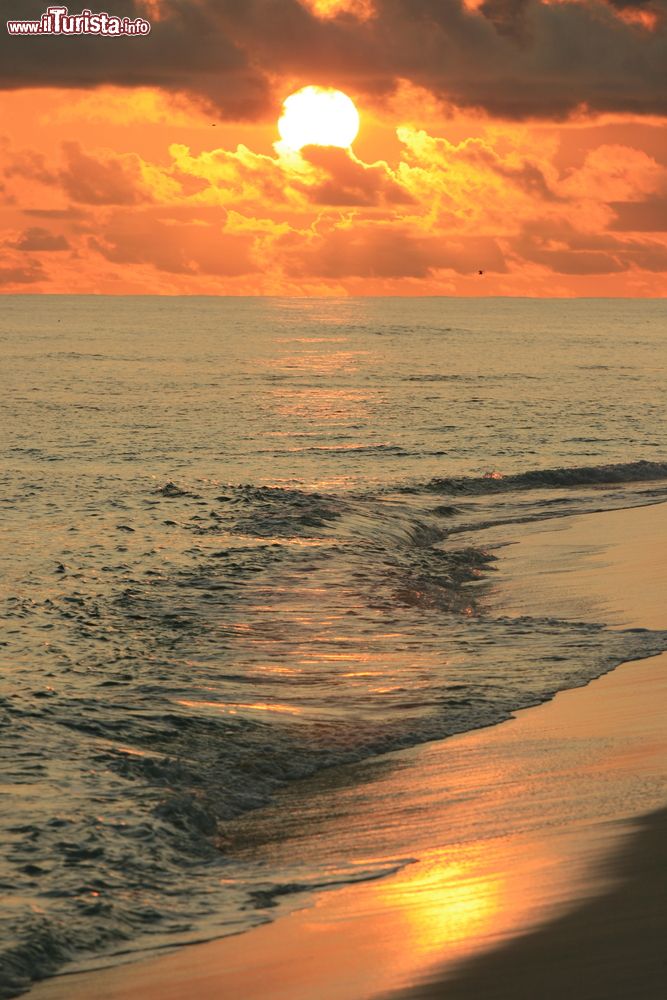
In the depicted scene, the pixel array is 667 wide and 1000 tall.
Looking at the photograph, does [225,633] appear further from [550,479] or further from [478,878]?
[550,479]

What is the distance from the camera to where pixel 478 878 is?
21.7ft

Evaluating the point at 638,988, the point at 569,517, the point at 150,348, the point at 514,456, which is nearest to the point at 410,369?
the point at 150,348

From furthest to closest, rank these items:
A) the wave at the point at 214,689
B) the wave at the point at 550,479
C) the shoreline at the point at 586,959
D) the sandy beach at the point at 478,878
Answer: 1. the wave at the point at 550,479
2. the wave at the point at 214,689
3. the sandy beach at the point at 478,878
4. the shoreline at the point at 586,959

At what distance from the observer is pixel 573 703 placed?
10547 mm

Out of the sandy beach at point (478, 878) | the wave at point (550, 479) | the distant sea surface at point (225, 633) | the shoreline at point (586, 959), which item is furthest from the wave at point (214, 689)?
the wave at point (550, 479)

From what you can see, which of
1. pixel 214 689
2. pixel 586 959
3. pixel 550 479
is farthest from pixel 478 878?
pixel 550 479

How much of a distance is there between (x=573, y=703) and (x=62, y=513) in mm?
14856

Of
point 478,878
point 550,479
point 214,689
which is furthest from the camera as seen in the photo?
point 550,479

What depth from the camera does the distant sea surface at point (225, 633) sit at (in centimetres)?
730

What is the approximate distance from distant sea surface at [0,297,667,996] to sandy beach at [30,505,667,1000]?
37 cm

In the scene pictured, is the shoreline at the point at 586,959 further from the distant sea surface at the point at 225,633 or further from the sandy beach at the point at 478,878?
the distant sea surface at the point at 225,633

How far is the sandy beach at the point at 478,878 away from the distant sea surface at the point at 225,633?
37 cm

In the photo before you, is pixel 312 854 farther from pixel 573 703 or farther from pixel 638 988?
pixel 573 703

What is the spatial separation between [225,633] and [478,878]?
297 inches
